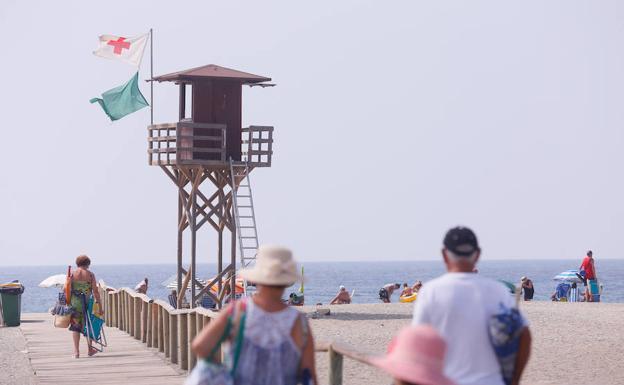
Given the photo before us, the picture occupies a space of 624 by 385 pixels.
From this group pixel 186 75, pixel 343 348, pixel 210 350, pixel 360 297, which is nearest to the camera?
pixel 210 350

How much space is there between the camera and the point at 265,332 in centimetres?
717

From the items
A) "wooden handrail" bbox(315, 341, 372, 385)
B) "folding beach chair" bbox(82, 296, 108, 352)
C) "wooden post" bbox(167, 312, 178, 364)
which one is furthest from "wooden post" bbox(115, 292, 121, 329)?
"wooden handrail" bbox(315, 341, 372, 385)

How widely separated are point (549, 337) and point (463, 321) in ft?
66.1

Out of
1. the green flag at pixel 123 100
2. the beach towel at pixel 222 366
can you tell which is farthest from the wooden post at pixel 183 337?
the green flag at pixel 123 100

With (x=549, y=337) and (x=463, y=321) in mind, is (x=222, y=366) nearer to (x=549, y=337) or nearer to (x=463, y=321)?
(x=463, y=321)

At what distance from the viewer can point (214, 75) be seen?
118 ft

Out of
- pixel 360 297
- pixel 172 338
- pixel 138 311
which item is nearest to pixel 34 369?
pixel 172 338

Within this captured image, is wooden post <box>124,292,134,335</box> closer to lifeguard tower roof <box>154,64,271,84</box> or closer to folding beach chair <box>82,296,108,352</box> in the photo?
folding beach chair <box>82,296,108,352</box>

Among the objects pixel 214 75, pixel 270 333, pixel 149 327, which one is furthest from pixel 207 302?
pixel 270 333

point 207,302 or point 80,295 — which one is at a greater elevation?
point 80,295

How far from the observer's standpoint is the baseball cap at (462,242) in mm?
7047

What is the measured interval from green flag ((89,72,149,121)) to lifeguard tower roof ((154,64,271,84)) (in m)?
3.36

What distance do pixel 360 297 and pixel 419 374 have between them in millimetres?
122836

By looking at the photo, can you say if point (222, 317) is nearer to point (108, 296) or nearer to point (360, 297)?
point (108, 296)
